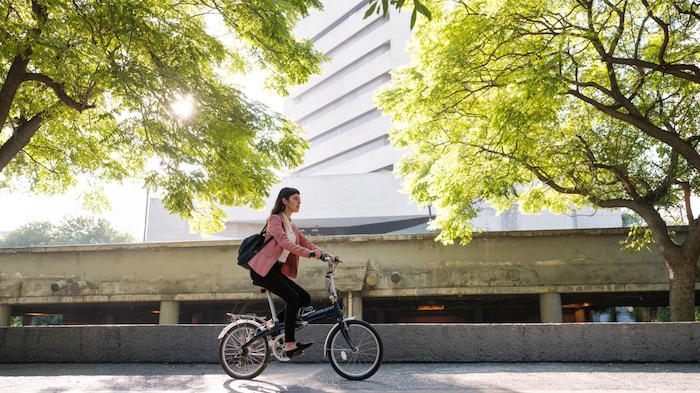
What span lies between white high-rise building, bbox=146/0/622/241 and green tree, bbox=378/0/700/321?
40.5 ft

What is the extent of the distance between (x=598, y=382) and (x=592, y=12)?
893cm

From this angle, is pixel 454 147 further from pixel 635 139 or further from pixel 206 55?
pixel 206 55

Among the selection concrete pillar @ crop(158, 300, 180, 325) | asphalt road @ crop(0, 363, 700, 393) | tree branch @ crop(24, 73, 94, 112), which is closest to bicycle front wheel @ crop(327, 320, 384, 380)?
asphalt road @ crop(0, 363, 700, 393)

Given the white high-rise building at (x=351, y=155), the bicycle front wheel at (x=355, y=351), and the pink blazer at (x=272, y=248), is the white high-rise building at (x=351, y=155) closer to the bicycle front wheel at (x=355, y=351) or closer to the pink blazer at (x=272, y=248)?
the pink blazer at (x=272, y=248)

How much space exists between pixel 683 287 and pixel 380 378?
427 inches

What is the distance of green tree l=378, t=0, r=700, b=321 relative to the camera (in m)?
10.7

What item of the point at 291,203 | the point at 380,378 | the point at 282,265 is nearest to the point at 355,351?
the point at 380,378

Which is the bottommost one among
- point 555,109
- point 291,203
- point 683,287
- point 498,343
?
point 498,343

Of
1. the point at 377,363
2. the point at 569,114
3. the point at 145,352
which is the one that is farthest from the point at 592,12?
the point at 145,352

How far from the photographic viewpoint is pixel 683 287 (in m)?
12.7

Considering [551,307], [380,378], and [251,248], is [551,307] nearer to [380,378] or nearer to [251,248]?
[380,378]

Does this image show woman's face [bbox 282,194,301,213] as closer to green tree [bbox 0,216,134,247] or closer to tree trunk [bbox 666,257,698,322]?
tree trunk [bbox 666,257,698,322]

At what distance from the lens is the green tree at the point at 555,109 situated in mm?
10742

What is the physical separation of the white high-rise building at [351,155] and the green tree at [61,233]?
27179 millimetres
